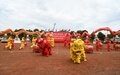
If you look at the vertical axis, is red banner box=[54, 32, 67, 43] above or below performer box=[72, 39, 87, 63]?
above

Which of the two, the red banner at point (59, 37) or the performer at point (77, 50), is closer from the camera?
the performer at point (77, 50)

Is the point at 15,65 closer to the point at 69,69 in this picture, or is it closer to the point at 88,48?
the point at 69,69

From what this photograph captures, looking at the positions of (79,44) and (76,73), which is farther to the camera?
(79,44)

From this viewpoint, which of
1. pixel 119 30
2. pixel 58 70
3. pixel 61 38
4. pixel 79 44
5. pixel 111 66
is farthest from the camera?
pixel 61 38

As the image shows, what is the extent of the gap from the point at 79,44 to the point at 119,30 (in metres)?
16.5

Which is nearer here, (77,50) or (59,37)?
(77,50)

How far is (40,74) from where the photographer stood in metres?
10.8

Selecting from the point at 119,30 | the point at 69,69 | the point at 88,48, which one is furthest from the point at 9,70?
the point at 119,30

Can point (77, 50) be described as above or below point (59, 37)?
below

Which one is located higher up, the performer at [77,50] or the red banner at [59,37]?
the red banner at [59,37]

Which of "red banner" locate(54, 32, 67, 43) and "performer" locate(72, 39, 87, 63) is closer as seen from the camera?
"performer" locate(72, 39, 87, 63)

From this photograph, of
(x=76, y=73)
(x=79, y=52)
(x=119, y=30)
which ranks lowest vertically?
(x=76, y=73)

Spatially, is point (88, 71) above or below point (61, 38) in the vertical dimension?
below

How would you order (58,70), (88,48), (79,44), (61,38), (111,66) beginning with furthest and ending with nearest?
(61,38) → (88,48) → (79,44) → (111,66) → (58,70)
